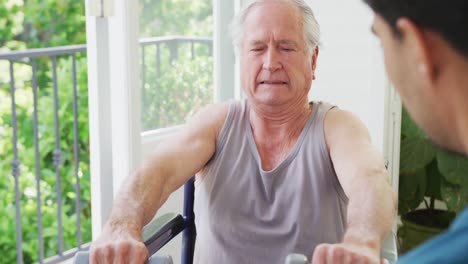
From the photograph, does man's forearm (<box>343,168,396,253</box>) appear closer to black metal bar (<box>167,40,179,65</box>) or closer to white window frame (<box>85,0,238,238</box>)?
white window frame (<box>85,0,238,238</box>)

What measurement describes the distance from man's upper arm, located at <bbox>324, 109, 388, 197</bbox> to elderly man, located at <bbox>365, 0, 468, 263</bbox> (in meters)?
1.10

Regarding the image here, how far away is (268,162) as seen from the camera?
2008mm

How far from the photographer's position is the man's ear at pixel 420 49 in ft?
2.20

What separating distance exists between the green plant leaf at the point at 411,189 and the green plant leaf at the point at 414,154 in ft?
0.15

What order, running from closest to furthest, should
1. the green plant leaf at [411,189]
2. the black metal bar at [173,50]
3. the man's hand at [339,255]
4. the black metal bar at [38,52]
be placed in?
1. the man's hand at [339,255]
2. the black metal bar at [173,50]
3. the green plant leaf at [411,189]
4. the black metal bar at [38,52]

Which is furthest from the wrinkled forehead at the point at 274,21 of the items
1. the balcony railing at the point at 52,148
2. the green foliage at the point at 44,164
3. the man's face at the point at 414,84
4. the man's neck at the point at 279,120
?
the green foliage at the point at 44,164

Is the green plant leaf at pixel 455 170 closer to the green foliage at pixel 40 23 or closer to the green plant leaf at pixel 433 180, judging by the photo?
the green plant leaf at pixel 433 180

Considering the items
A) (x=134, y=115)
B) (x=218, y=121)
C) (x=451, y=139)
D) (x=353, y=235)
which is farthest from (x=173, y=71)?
(x=451, y=139)

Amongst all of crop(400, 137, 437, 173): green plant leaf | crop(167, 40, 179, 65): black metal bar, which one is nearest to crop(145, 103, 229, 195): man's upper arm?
crop(167, 40, 179, 65): black metal bar

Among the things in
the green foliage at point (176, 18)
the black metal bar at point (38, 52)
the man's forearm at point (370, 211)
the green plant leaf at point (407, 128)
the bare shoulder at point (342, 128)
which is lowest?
the green plant leaf at point (407, 128)

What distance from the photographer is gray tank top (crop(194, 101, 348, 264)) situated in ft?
6.31

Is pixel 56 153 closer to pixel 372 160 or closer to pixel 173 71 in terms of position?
pixel 173 71

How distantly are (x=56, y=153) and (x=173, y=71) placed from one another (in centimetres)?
118

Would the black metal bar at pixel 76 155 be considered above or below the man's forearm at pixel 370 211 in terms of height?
below
